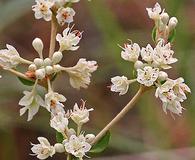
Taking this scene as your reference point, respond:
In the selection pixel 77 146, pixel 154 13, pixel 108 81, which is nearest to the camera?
pixel 77 146

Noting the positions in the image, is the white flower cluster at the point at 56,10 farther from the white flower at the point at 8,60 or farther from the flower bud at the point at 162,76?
the flower bud at the point at 162,76

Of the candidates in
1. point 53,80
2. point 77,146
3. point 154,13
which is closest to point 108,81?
point 154,13

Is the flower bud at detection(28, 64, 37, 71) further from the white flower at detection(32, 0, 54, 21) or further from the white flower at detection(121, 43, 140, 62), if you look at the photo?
the white flower at detection(121, 43, 140, 62)

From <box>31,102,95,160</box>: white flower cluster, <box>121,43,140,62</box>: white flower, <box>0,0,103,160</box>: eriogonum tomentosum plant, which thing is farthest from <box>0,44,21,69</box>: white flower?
<box>121,43,140,62</box>: white flower

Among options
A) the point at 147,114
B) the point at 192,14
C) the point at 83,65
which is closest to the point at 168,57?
the point at 83,65

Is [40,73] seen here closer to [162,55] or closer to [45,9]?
[45,9]

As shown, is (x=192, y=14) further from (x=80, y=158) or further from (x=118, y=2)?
(x=80, y=158)
